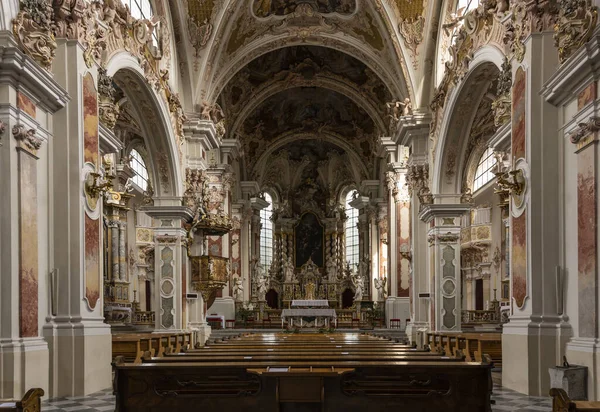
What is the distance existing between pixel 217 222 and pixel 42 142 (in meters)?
9.61

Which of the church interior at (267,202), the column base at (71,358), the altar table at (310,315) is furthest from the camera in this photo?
the altar table at (310,315)

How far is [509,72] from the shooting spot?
10484mm

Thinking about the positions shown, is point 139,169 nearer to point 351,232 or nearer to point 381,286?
point 381,286

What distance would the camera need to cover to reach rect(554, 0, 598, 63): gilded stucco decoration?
7.96 metres

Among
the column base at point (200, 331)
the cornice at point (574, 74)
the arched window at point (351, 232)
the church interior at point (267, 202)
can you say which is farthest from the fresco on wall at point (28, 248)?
the arched window at point (351, 232)

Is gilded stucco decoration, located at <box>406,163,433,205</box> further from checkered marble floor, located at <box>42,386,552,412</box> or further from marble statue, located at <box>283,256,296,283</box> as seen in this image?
marble statue, located at <box>283,256,296,283</box>

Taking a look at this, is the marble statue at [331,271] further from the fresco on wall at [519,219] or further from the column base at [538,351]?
the column base at [538,351]

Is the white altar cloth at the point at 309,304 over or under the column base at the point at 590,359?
under

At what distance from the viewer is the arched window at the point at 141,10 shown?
14805mm

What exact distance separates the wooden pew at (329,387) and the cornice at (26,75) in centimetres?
374

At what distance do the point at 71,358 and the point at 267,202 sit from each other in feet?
84.9

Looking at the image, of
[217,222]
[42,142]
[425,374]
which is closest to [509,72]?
[425,374]

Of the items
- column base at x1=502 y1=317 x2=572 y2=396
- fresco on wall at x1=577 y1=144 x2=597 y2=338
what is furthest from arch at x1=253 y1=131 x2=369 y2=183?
fresco on wall at x1=577 y1=144 x2=597 y2=338

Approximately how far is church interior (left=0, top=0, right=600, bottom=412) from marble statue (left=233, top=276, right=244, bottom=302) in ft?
0.32
